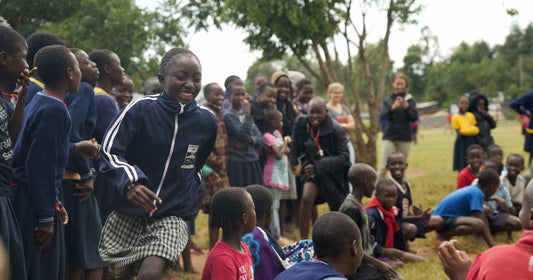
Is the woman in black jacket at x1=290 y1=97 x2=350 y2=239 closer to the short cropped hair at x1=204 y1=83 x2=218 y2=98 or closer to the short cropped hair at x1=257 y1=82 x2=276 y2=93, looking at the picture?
the short cropped hair at x1=257 y1=82 x2=276 y2=93

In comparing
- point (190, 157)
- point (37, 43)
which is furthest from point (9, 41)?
point (190, 157)

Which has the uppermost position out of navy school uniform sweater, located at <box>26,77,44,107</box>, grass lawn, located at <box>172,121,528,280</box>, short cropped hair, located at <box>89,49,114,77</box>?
short cropped hair, located at <box>89,49,114,77</box>

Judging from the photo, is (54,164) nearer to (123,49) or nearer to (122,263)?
(122,263)

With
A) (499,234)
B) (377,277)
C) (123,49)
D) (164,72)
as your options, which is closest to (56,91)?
(164,72)

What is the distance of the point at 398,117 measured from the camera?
28.8ft

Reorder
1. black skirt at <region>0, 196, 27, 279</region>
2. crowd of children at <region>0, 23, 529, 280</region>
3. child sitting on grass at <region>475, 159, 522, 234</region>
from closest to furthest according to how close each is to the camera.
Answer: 1. black skirt at <region>0, 196, 27, 279</region>
2. crowd of children at <region>0, 23, 529, 280</region>
3. child sitting on grass at <region>475, 159, 522, 234</region>

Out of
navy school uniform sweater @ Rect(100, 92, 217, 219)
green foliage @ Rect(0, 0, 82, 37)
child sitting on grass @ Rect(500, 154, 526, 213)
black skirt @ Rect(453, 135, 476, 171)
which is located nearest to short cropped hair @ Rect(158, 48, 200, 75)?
navy school uniform sweater @ Rect(100, 92, 217, 219)

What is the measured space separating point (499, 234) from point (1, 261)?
694 cm

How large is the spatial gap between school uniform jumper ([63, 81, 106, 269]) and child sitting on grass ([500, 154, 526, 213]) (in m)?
5.52

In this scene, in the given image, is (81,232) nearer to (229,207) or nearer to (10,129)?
(10,129)

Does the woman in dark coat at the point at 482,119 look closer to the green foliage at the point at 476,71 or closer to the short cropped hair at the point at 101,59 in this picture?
the short cropped hair at the point at 101,59

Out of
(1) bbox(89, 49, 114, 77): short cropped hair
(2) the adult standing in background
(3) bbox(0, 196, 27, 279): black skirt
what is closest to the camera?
(3) bbox(0, 196, 27, 279): black skirt

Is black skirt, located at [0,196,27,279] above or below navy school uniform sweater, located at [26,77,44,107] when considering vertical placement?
below

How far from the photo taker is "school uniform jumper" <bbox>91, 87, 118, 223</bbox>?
4191 millimetres
